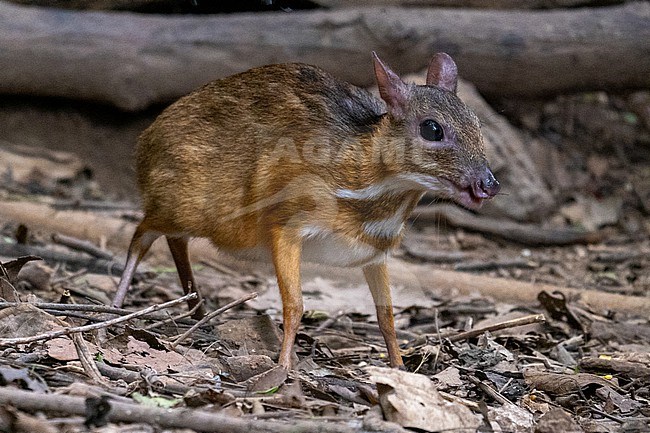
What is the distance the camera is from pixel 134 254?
202 inches

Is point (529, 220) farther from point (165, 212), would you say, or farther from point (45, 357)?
point (45, 357)

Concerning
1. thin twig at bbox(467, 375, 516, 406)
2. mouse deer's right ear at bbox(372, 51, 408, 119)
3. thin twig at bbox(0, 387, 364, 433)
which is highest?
mouse deer's right ear at bbox(372, 51, 408, 119)

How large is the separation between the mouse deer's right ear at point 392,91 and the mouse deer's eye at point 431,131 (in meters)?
0.14

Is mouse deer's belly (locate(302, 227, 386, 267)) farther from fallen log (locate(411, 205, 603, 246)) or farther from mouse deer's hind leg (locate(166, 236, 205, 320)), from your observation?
fallen log (locate(411, 205, 603, 246))

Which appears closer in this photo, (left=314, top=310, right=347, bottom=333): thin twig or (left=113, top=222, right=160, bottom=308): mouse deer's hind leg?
(left=113, top=222, right=160, bottom=308): mouse deer's hind leg

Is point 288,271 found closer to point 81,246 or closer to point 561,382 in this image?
point 561,382

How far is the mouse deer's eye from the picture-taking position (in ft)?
13.9

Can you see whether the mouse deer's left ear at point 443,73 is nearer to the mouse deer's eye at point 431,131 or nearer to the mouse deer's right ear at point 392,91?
the mouse deer's right ear at point 392,91

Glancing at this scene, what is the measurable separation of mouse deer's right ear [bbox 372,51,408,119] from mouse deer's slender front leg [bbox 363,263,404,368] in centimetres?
78

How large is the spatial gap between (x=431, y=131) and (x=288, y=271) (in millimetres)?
875

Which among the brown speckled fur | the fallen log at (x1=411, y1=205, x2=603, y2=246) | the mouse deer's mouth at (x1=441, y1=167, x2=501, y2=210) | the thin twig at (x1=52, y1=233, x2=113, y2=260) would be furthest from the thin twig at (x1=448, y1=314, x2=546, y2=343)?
the fallen log at (x1=411, y1=205, x2=603, y2=246)

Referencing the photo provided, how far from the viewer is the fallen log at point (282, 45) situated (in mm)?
8242

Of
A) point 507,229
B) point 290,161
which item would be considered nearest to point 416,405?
point 290,161

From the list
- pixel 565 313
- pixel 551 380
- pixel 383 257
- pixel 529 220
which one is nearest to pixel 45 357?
pixel 383 257
